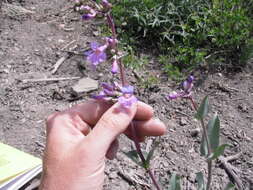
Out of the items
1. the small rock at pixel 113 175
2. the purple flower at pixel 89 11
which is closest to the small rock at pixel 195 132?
the small rock at pixel 113 175

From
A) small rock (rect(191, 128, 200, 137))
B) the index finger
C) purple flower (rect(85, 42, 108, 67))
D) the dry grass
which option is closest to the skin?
the index finger

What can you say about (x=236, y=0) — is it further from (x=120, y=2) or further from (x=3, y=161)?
(x=3, y=161)

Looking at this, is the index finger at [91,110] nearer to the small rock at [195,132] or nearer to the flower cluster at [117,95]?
the flower cluster at [117,95]

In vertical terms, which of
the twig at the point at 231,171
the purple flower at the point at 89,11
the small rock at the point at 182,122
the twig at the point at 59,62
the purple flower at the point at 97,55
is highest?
the purple flower at the point at 89,11

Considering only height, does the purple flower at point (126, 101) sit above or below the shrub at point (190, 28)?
below

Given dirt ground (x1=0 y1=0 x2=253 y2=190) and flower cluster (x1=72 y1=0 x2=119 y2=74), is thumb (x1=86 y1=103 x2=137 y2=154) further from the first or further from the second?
dirt ground (x1=0 y1=0 x2=253 y2=190)

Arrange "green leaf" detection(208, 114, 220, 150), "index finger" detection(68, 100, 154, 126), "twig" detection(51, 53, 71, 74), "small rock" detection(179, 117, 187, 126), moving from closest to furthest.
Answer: "green leaf" detection(208, 114, 220, 150)
"index finger" detection(68, 100, 154, 126)
"small rock" detection(179, 117, 187, 126)
"twig" detection(51, 53, 71, 74)

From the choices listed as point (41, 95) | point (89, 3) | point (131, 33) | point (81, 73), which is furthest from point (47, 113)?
point (89, 3)
